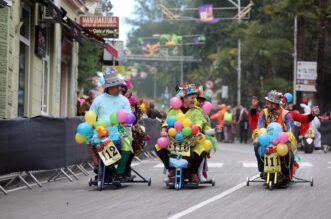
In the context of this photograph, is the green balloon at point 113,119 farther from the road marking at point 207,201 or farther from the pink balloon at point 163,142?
the road marking at point 207,201

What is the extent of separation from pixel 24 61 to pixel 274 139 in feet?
43.7

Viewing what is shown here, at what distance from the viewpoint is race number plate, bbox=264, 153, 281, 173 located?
1591cm

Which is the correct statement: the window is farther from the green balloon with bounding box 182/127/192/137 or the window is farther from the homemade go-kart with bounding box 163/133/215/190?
the green balloon with bounding box 182/127/192/137

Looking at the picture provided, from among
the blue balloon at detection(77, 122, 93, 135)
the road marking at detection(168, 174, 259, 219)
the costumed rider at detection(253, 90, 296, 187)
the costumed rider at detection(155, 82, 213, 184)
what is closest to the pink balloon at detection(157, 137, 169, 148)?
the costumed rider at detection(155, 82, 213, 184)

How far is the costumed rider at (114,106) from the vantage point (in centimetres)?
1650

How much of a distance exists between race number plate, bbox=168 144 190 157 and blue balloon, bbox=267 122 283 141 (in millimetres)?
1434

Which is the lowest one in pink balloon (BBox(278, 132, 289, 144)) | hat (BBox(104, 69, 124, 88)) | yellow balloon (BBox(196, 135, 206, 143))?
yellow balloon (BBox(196, 135, 206, 143))

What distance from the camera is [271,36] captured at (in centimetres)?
5625

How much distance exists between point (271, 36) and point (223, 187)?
4074 centimetres

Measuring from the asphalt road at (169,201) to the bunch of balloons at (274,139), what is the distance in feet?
2.20

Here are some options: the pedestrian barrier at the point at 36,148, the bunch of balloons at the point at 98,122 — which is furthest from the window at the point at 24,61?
the bunch of balloons at the point at 98,122

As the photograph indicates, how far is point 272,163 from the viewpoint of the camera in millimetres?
15992

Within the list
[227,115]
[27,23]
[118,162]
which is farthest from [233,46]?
[118,162]

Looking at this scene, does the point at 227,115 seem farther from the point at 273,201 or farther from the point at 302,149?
the point at 273,201
